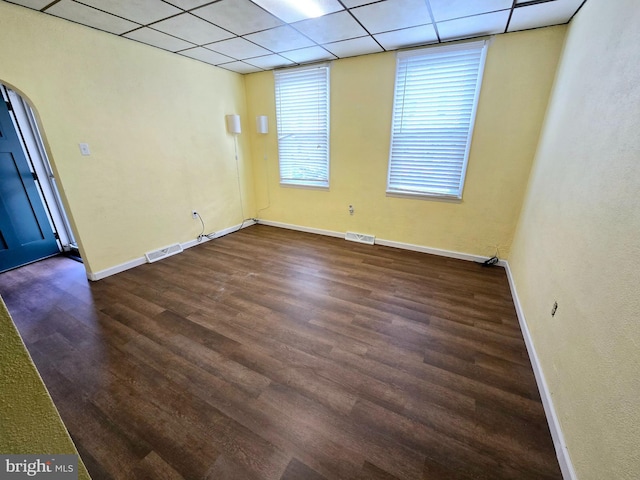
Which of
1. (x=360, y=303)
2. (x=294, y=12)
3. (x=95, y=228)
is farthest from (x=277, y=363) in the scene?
(x=294, y=12)

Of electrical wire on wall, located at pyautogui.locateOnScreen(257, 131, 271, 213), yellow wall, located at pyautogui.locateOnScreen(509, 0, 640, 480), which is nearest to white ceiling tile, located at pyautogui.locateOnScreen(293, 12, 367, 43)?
yellow wall, located at pyautogui.locateOnScreen(509, 0, 640, 480)

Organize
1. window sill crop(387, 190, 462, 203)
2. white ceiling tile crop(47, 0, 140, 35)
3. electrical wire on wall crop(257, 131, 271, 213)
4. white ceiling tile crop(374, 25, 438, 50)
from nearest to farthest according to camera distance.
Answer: white ceiling tile crop(47, 0, 140, 35), white ceiling tile crop(374, 25, 438, 50), window sill crop(387, 190, 462, 203), electrical wire on wall crop(257, 131, 271, 213)

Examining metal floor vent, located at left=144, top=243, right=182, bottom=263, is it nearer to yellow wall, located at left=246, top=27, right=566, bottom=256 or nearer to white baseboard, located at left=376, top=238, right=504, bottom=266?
yellow wall, located at left=246, top=27, right=566, bottom=256

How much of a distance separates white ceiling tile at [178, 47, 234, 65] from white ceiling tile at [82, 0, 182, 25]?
845 millimetres

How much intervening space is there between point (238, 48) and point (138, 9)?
1125mm

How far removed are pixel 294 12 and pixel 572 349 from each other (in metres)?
3.15

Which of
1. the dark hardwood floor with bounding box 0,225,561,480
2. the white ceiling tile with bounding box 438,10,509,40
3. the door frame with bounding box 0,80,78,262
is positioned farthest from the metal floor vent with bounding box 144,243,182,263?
the white ceiling tile with bounding box 438,10,509,40

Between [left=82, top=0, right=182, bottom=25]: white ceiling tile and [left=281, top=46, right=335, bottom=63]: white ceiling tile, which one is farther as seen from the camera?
[left=281, top=46, right=335, bottom=63]: white ceiling tile

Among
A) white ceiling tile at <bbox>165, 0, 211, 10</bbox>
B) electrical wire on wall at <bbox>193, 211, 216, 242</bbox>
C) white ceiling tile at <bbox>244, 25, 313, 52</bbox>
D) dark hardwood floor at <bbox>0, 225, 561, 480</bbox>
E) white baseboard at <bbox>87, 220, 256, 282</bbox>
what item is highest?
white ceiling tile at <bbox>244, 25, 313, 52</bbox>

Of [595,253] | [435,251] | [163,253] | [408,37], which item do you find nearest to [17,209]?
[163,253]

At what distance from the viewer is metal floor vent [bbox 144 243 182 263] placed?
3.47 m

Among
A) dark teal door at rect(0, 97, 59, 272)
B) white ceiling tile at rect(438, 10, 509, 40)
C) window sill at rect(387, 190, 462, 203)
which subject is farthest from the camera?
window sill at rect(387, 190, 462, 203)

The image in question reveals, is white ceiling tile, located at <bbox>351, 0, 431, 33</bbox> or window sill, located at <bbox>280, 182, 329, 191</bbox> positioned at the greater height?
white ceiling tile, located at <bbox>351, 0, 431, 33</bbox>

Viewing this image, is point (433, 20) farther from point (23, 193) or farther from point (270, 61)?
point (23, 193)
